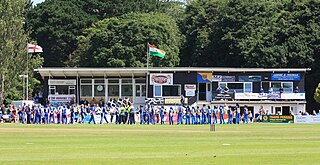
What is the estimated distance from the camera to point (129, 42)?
3819 inches

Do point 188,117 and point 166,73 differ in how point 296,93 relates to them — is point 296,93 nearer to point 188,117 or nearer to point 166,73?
point 166,73

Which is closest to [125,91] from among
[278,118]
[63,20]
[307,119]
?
[278,118]

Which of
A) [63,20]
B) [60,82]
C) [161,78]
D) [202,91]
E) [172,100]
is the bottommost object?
[172,100]

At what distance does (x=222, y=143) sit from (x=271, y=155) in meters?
6.01

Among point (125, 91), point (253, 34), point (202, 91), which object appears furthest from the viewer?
point (253, 34)

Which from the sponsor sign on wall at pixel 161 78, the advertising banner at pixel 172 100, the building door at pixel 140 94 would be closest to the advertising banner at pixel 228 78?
the advertising banner at pixel 172 100

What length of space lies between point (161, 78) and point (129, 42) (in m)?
18.2

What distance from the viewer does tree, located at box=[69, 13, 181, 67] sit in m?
96.1

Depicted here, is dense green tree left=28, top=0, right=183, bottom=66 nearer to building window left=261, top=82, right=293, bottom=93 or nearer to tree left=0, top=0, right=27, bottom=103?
tree left=0, top=0, right=27, bottom=103

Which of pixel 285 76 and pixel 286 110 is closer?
pixel 286 110

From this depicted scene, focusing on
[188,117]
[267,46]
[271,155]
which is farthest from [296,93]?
[271,155]

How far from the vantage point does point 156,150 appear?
25.8 metres

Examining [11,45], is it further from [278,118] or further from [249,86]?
[278,118]

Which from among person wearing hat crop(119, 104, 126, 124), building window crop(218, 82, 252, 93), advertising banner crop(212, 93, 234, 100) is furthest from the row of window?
person wearing hat crop(119, 104, 126, 124)
